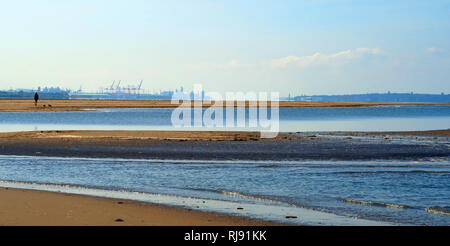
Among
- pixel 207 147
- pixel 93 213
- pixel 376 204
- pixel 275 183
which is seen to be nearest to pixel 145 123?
pixel 207 147

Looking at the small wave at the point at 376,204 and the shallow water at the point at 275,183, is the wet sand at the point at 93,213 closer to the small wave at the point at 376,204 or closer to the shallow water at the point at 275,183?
the shallow water at the point at 275,183

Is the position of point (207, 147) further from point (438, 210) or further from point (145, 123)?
point (145, 123)

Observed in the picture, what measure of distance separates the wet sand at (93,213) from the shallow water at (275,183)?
85 centimetres

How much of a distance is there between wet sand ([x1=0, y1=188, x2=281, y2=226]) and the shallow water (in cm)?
85

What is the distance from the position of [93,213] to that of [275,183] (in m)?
5.97

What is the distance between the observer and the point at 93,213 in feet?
36.5

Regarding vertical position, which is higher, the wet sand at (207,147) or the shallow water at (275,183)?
the wet sand at (207,147)

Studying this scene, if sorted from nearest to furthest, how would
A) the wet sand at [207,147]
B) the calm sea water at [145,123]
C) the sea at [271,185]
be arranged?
1. the sea at [271,185]
2. the wet sand at [207,147]
3. the calm sea water at [145,123]

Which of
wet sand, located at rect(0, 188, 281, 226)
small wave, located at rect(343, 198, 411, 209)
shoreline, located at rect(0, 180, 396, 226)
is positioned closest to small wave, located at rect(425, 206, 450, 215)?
small wave, located at rect(343, 198, 411, 209)

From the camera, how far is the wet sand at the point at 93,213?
10.3 metres

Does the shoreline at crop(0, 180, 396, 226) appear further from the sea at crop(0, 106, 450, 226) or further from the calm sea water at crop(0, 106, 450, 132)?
the calm sea water at crop(0, 106, 450, 132)

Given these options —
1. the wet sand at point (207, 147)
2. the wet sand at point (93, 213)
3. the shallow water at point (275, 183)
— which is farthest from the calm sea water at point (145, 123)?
the wet sand at point (93, 213)

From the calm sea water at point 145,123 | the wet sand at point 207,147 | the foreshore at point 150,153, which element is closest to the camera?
the foreshore at point 150,153
